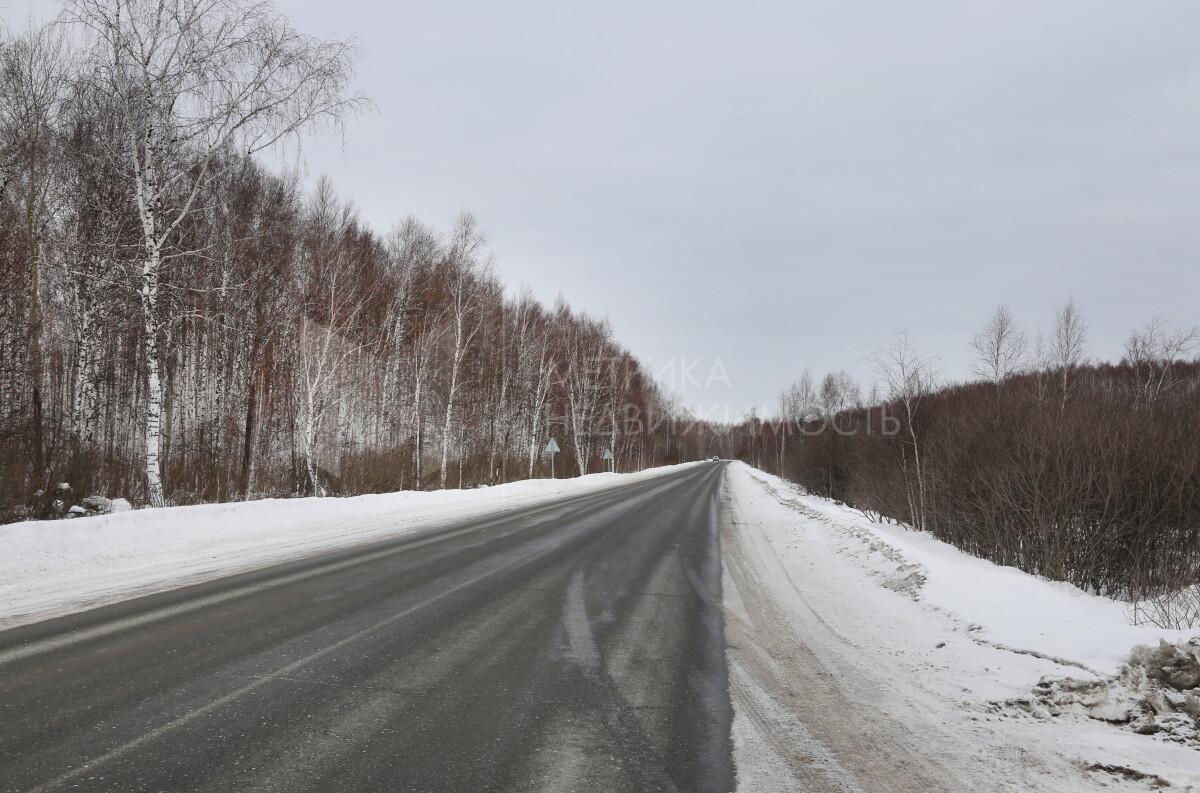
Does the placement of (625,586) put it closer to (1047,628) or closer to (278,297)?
(1047,628)

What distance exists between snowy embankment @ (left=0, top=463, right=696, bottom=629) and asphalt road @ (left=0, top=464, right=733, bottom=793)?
0.85 m

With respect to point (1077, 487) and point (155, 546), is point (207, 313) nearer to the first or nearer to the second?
point (155, 546)

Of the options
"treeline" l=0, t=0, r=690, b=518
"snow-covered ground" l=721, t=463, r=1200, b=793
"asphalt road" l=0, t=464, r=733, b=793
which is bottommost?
"snow-covered ground" l=721, t=463, r=1200, b=793

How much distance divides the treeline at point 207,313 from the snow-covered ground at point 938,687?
38.7ft

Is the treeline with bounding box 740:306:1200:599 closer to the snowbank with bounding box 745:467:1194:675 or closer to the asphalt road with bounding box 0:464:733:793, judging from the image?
the snowbank with bounding box 745:467:1194:675

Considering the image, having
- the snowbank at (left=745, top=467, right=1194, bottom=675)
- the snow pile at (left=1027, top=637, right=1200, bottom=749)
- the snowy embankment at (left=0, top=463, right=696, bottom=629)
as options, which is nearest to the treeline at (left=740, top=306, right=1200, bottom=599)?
the snowbank at (left=745, top=467, right=1194, bottom=675)

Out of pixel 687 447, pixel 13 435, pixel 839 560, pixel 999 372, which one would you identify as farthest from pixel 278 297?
pixel 687 447

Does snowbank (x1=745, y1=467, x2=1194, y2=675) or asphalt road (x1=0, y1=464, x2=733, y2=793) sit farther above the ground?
asphalt road (x1=0, y1=464, x2=733, y2=793)

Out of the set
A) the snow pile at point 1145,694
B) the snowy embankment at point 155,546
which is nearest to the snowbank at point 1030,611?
the snow pile at point 1145,694

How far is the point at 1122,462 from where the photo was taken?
21.7 ft

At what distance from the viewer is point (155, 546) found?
8477mm

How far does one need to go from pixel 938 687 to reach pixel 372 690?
405cm

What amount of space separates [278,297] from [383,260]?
39.4 feet

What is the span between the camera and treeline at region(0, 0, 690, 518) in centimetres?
1149
